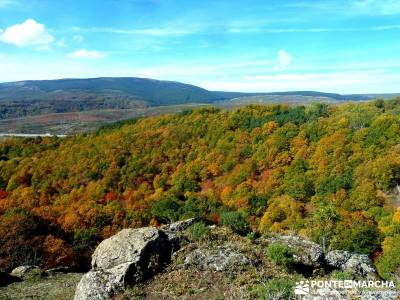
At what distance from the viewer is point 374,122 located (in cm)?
12875

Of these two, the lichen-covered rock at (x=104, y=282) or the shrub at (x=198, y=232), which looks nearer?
the lichen-covered rock at (x=104, y=282)

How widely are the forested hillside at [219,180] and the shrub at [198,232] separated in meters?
A: 5.49

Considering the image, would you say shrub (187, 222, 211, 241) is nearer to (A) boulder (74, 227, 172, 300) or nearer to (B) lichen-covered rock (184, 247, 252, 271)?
(B) lichen-covered rock (184, 247, 252, 271)

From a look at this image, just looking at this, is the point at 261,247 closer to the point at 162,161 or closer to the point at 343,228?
the point at 343,228

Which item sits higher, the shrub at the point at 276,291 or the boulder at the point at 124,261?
the shrub at the point at 276,291

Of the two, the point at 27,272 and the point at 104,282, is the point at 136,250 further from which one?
the point at 27,272

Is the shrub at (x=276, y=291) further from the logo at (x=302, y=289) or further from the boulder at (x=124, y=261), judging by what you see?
the boulder at (x=124, y=261)

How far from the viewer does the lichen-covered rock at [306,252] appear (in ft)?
98.0

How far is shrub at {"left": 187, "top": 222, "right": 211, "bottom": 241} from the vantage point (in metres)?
31.3

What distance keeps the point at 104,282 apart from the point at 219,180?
123302 mm

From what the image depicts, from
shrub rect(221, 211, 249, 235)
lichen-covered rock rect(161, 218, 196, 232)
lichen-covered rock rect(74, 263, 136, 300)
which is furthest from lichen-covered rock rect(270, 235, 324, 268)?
lichen-covered rock rect(74, 263, 136, 300)

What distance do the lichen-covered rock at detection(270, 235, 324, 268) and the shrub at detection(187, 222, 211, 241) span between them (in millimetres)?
5042

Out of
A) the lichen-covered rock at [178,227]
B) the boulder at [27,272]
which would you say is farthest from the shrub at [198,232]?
the boulder at [27,272]

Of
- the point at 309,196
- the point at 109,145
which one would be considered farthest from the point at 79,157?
the point at 309,196
